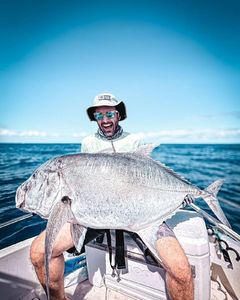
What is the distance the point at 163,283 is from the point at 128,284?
1.66ft

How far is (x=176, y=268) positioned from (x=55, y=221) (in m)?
1.21

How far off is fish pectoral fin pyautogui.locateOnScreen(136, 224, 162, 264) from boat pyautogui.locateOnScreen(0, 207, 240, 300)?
0.36m

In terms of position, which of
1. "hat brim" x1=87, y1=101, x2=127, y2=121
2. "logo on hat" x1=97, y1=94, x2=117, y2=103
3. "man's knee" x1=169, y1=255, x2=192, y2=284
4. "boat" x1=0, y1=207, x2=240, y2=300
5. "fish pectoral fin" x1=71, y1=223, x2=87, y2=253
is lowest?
"boat" x1=0, y1=207, x2=240, y2=300

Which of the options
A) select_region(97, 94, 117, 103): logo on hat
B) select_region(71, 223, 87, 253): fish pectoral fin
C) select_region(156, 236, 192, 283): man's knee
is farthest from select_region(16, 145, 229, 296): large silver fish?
select_region(97, 94, 117, 103): logo on hat

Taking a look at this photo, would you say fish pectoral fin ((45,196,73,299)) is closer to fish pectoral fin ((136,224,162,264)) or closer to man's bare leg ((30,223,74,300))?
man's bare leg ((30,223,74,300))

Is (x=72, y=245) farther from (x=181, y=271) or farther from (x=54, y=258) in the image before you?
(x=181, y=271)

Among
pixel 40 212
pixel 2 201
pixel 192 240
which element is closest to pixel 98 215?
pixel 40 212

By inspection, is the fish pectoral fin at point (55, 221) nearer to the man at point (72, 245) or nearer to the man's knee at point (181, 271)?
the man at point (72, 245)

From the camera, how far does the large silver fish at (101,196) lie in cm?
201

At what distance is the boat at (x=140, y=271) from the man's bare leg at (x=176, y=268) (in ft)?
0.71

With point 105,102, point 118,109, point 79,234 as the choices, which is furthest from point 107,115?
point 79,234

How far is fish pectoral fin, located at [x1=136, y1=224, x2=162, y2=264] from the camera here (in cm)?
196

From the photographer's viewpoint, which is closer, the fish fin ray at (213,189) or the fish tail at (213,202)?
the fish tail at (213,202)

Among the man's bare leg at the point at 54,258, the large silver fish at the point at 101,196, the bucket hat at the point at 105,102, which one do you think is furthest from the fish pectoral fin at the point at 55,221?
the bucket hat at the point at 105,102
